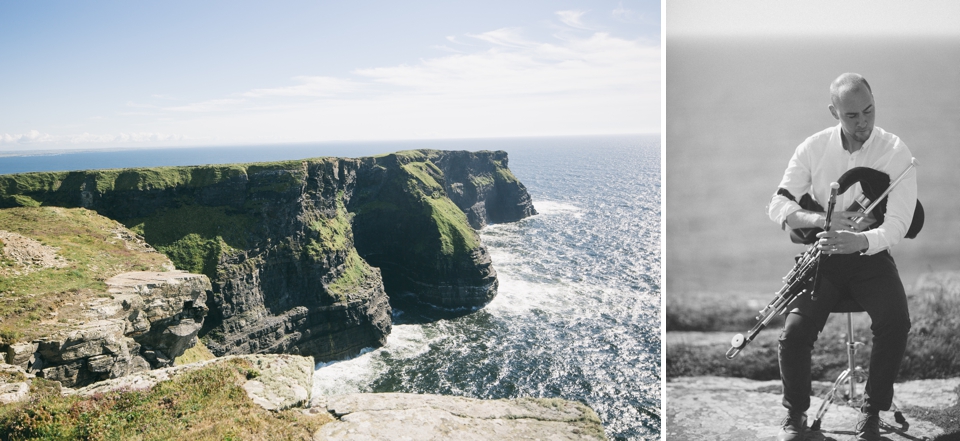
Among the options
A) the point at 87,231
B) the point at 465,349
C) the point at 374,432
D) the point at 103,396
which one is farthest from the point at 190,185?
the point at 374,432

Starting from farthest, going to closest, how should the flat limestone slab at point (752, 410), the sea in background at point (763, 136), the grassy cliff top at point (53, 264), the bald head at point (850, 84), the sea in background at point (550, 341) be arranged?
the sea in background at point (550, 341) → the grassy cliff top at point (53, 264) → the sea in background at point (763, 136) → the flat limestone slab at point (752, 410) → the bald head at point (850, 84)

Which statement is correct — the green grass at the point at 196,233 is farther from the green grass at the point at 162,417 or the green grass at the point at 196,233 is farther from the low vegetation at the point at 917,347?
the low vegetation at the point at 917,347

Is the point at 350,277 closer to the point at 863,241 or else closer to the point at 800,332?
the point at 800,332

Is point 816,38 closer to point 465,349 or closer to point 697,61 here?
point 697,61

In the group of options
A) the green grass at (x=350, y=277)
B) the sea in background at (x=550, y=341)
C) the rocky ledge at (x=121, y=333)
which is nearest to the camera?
the rocky ledge at (x=121, y=333)

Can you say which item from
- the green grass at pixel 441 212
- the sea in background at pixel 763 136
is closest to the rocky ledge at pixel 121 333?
the sea in background at pixel 763 136

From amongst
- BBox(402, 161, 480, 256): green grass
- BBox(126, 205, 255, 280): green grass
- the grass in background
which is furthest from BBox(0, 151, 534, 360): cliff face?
the grass in background

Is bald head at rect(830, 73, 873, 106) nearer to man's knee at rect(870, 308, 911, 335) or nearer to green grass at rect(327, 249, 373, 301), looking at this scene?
man's knee at rect(870, 308, 911, 335)
